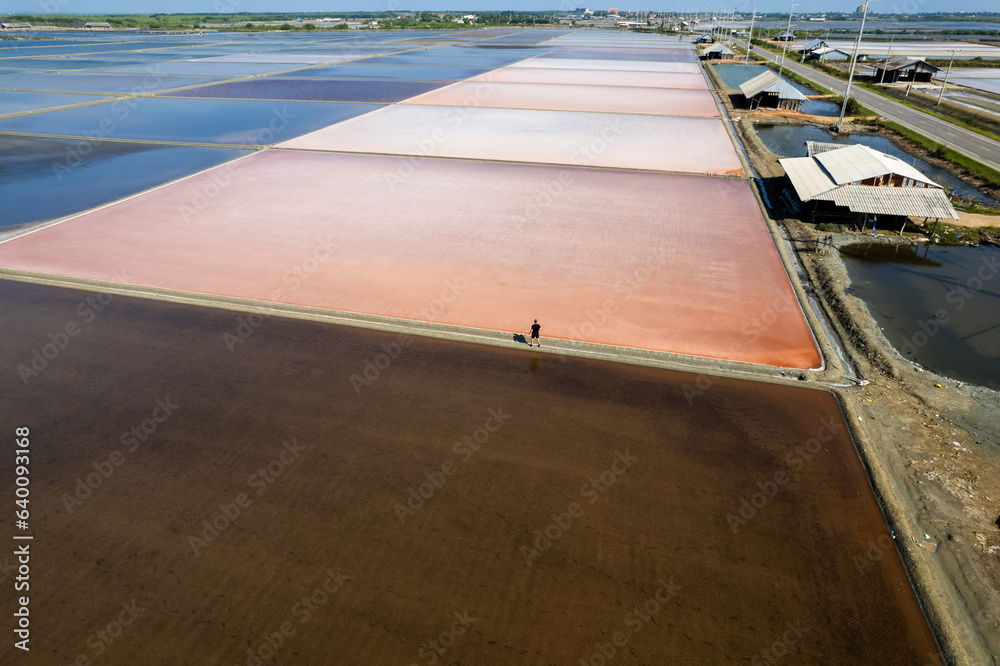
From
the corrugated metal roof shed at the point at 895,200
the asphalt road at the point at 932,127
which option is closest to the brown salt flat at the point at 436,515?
the corrugated metal roof shed at the point at 895,200

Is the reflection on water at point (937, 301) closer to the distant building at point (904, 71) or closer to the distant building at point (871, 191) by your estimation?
the distant building at point (871, 191)

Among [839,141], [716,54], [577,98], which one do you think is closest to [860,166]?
[839,141]

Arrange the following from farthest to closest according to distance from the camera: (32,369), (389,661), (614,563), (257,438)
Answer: (32,369)
(257,438)
(614,563)
(389,661)

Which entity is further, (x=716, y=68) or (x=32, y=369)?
(x=716, y=68)

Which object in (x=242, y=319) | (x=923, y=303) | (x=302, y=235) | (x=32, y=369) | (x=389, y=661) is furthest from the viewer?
(x=302, y=235)

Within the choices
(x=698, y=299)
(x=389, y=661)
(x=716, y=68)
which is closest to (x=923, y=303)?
(x=698, y=299)

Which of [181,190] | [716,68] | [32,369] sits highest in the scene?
[716,68]

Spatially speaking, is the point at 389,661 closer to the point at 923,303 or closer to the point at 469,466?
the point at 469,466
